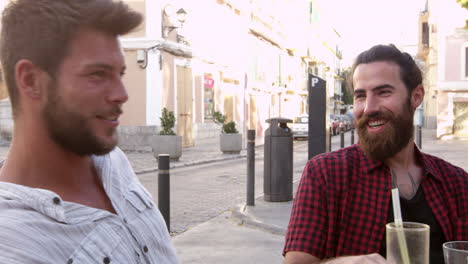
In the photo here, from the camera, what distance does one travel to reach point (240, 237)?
251 inches

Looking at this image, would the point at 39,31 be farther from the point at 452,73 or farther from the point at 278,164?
the point at 452,73

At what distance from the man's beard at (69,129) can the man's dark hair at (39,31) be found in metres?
0.07

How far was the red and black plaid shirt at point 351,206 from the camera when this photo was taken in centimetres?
210

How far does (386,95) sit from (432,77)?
153 ft

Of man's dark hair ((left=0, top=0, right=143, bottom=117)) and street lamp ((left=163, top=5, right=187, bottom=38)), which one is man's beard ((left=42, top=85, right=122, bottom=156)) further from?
street lamp ((left=163, top=5, right=187, bottom=38))

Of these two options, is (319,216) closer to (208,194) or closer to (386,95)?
(386,95)

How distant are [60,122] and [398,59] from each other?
57.4 inches

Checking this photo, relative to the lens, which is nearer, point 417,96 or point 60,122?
point 60,122

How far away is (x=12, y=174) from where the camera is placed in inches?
51.2

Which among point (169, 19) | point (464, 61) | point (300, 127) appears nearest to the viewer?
point (169, 19)

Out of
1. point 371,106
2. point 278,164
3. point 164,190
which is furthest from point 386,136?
point 278,164

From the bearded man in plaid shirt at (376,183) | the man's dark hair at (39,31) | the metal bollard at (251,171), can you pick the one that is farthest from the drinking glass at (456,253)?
the metal bollard at (251,171)

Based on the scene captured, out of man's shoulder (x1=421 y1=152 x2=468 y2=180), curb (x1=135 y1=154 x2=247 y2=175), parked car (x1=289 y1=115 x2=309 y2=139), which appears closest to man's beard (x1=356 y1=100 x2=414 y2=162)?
man's shoulder (x1=421 y1=152 x2=468 y2=180)

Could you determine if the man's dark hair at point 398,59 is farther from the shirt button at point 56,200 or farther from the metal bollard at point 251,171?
the metal bollard at point 251,171
